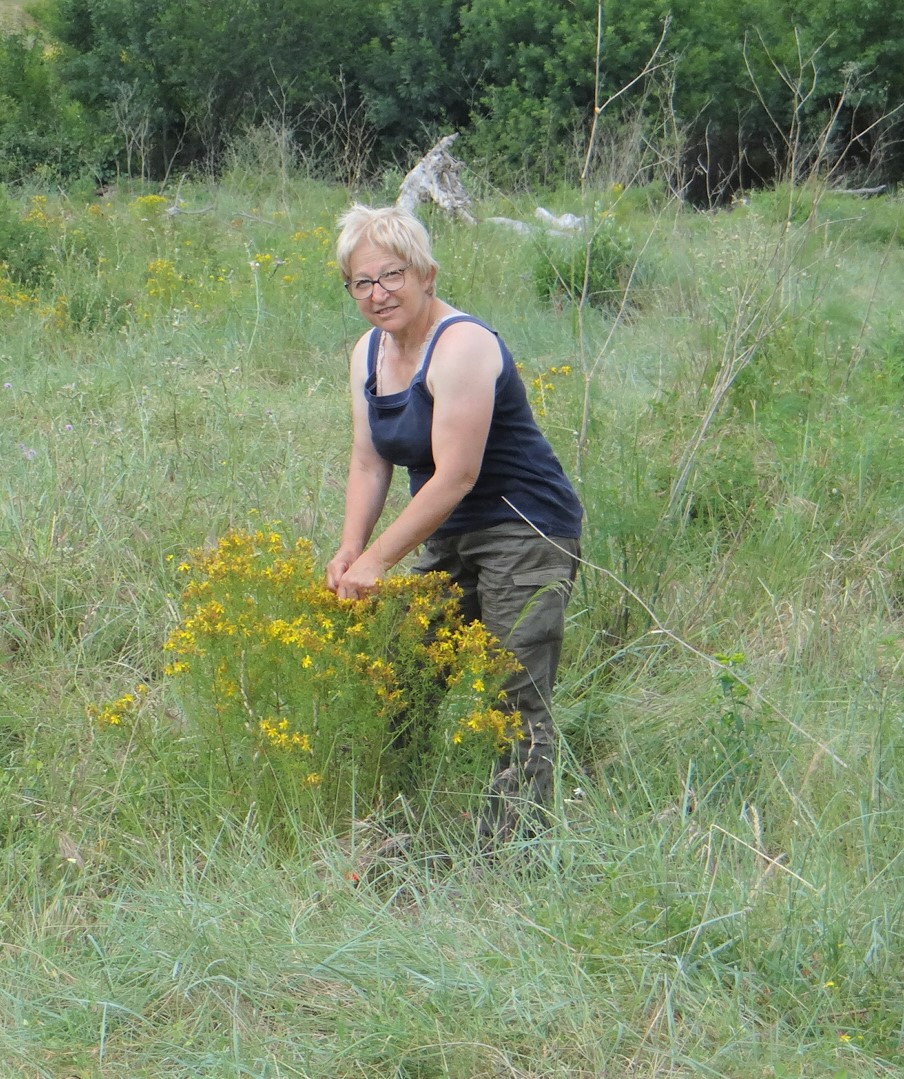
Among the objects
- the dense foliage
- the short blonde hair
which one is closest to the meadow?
the short blonde hair

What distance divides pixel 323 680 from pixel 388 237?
1.02 meters

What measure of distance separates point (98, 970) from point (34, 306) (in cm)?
511

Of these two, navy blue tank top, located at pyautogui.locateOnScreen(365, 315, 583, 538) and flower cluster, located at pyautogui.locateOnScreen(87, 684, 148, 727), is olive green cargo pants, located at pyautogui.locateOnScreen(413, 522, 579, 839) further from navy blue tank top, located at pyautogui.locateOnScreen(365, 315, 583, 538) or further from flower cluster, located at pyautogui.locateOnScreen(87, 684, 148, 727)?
flower cluster, located at pyautogui.locateOnScreen(87, 684, 148, 727)

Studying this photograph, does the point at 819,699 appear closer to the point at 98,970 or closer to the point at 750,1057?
the point at 750,1057

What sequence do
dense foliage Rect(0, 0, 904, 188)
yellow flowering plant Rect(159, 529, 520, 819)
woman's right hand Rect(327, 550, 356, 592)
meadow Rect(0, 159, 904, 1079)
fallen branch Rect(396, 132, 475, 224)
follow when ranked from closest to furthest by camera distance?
meadow Rect(0, 159, 904, 1079), yellow flowering plant Rect(159, 529, 520, 819), woman's right hand Rect(327, 550, 356, 592), fallen branch Rect(396, 132, 475, 224), dense foliage Rect(0, 0, 904, 188)

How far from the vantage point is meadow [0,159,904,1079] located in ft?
7.32

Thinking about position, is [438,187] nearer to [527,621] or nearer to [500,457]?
[500,457]

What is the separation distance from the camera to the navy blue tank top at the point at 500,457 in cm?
292

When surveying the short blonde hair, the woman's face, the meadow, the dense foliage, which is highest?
the dense foliage

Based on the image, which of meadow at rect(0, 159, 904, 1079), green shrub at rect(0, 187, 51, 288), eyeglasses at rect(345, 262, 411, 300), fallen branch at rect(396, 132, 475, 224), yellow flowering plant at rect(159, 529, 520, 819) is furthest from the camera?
fallen branch at rect(396, 132, 475, 224)

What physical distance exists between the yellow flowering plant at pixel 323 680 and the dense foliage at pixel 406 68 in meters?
13.6

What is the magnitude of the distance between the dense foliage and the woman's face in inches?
520

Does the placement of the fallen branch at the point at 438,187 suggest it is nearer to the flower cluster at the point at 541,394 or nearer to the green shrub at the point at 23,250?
the green shrub at the point at 23,250

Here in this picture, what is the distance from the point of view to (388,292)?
9.29 feet
